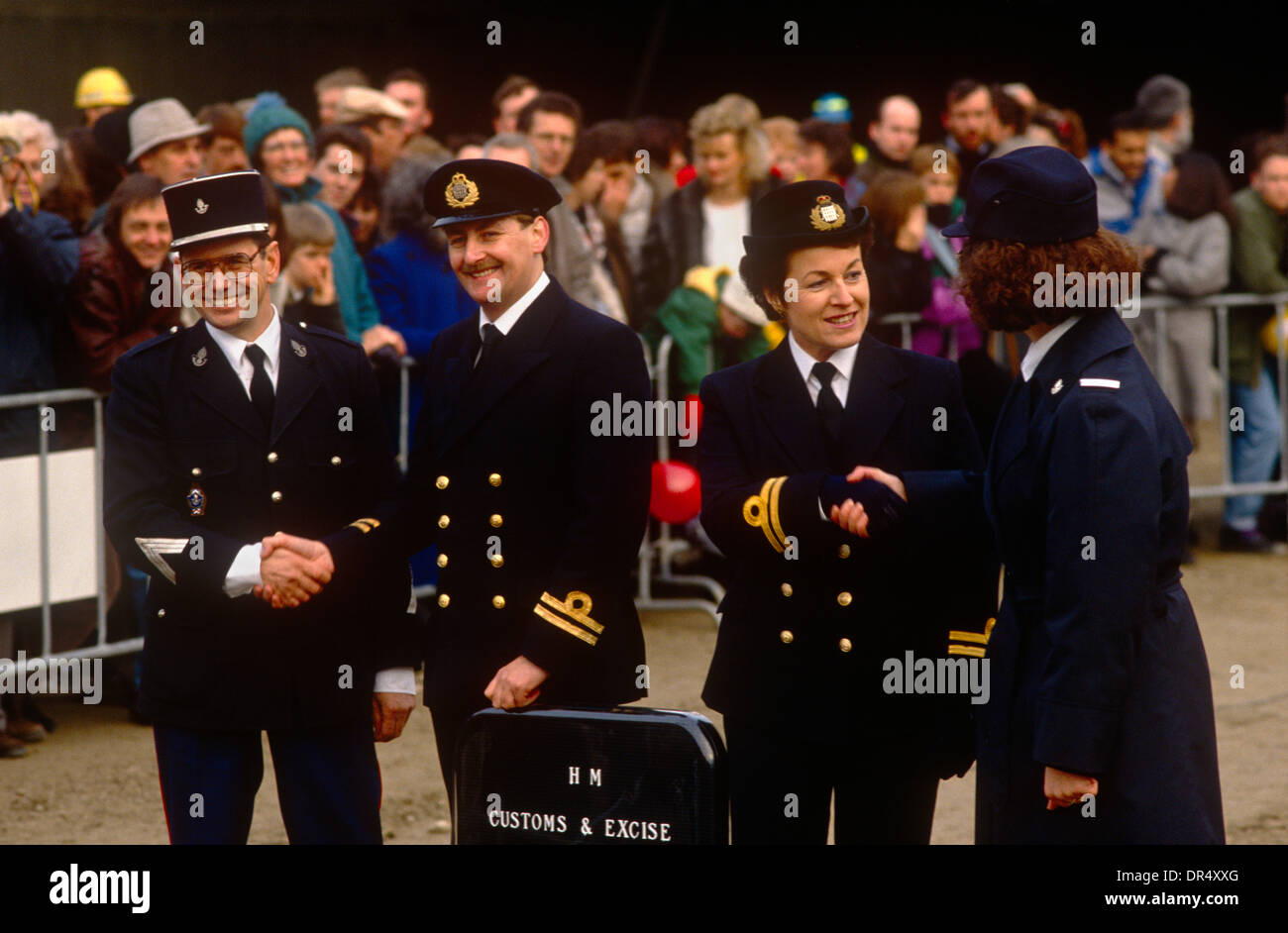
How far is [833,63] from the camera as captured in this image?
1548 cm

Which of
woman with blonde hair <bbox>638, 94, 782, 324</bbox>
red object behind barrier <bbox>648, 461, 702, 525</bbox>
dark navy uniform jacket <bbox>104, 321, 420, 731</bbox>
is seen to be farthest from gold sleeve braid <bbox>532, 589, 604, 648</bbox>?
woman with blonde hair <bbox>638, 94, 782, 324</bbox>

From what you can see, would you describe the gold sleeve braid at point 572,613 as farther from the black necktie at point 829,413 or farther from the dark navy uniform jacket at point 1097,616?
the dark navy uniform jacket at point 1097,616

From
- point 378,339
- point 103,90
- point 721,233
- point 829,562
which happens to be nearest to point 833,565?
point 829,562

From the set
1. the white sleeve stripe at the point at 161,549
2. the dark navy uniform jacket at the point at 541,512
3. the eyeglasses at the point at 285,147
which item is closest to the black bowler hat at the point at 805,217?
the dark navy uniform jacket at the point at 541,512

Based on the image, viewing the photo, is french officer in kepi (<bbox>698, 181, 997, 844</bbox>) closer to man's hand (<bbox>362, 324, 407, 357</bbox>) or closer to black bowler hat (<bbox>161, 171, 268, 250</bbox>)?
black bowler hat (<bbox>161, 171, 268, 250</bbox>)

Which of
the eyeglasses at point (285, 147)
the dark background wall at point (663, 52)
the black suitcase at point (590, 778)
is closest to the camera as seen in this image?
the black suitcase at point (590, 778)

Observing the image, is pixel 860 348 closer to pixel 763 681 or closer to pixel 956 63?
pixel 763 681

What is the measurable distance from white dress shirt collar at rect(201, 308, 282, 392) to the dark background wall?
8860 mm

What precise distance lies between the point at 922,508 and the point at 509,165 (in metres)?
1.15

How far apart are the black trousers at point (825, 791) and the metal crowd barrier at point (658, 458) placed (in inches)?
88.8

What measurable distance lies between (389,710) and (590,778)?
0.91 meters

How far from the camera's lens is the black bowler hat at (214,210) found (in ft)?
12.5

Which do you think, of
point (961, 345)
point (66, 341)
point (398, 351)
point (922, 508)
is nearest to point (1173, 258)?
point (961, 345)

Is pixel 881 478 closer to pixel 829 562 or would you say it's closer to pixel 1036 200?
pixel 829 562
